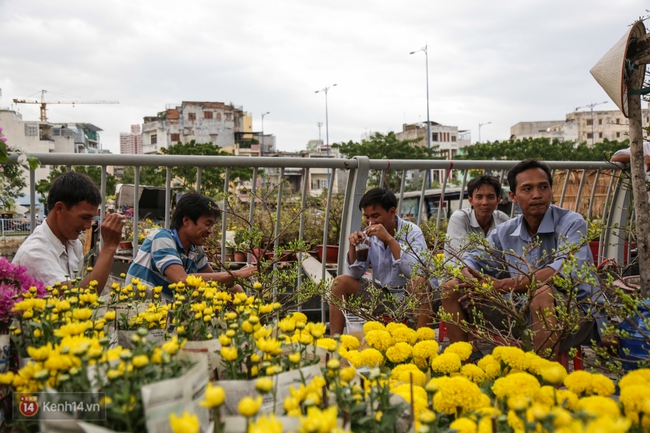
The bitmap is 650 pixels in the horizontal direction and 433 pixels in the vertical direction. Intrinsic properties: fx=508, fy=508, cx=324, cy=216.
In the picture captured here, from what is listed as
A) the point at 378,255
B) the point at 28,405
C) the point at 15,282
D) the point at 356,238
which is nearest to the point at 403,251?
the point at 356,238

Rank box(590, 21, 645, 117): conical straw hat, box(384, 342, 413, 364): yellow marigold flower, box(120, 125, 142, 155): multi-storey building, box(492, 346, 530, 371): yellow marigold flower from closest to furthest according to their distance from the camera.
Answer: box(492, 346, 530, 371): yellow marigold flower < box(384, 342, 413, 364): yellow marigold flower < box(590, 21, 645, 117): conical straw hat < box(120, 125, 142, 155): multi-storey building

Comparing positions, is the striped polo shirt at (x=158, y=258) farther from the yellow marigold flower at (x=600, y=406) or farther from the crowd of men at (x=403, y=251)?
the yellow marigold flower at (x=600, y=406)

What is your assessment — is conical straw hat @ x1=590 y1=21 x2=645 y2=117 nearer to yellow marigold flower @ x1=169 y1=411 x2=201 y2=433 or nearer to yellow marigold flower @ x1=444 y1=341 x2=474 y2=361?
yellow marigold flower @ x1=444 y1=341 x2=474 y2=361

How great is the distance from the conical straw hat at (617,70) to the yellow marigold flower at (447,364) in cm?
164

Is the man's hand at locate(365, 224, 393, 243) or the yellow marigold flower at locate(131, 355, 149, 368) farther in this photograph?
the man's hand at locate(365, 224, 393, 243)

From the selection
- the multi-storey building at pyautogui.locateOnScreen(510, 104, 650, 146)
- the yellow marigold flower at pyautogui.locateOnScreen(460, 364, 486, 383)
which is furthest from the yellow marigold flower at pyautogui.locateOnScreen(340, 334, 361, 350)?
the multi-storey building at pyautogui.locateOnScreen(510, 104, 650, 146)

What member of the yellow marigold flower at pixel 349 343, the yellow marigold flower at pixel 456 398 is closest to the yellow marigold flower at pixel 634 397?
the yellow marigold flower at pixel 456 398

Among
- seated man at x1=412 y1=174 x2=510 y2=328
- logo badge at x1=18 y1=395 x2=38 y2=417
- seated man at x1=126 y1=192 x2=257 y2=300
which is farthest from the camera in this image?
seated man at x1=412 y1=174 x2=510 y2=328

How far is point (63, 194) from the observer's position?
259 centimetres

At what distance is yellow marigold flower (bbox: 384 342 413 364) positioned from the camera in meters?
1.40

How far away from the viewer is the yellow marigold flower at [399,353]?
140 centimetres

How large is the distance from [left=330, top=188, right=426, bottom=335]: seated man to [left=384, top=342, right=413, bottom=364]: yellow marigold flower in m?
1.78

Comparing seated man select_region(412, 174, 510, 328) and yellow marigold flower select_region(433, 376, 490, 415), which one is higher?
seated man select_region(412, 174, 510, 328)

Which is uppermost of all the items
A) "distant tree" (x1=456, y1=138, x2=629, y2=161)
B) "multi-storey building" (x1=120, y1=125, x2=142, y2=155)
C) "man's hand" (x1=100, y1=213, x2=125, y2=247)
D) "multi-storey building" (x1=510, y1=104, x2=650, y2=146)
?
"multi-storey building" (x1=120, y1=125, x2=142, y2=155)
